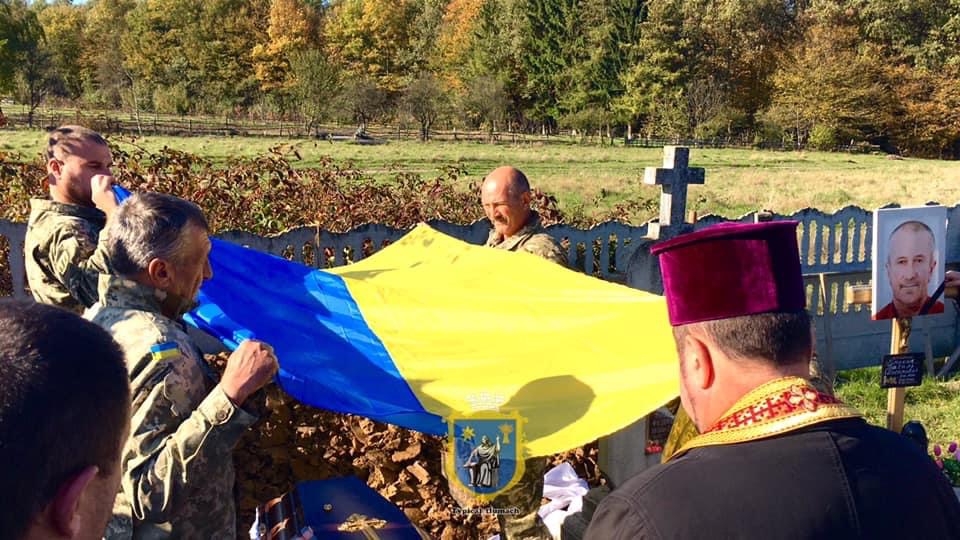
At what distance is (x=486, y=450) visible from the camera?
3416 mm

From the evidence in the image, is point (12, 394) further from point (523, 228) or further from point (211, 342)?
point (211, 342)

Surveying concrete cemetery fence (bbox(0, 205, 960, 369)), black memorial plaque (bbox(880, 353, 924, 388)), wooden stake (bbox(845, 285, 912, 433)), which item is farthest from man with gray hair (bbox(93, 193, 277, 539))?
concrete cemetery fence (bbox(0, 205, 960, 369))

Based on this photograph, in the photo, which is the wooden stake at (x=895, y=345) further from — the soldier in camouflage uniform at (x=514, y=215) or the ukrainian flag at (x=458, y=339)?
the soldier in camouflage uniform at (x=514, y=215)

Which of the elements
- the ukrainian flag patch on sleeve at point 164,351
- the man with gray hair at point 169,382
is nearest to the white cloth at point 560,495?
the man with gray hair at point 169,382

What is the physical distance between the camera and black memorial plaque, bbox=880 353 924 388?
14.0ft

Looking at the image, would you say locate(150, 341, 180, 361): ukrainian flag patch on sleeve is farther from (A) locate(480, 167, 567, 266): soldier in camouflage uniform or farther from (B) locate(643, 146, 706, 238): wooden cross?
(B) locate(643, 146, 706, 238): wooden cross

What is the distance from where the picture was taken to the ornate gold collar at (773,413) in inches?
64.7

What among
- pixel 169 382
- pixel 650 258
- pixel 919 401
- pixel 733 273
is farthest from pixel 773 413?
pixel 919 401

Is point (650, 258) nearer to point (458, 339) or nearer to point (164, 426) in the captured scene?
point (458, 339)

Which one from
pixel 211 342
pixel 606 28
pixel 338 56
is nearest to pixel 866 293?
pixel 211 342

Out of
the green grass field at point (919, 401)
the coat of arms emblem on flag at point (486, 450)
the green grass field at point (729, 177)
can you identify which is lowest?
the green grass field at point (919, 401)

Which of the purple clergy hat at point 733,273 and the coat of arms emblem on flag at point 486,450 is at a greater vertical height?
the purple clergy hat at point 733,273

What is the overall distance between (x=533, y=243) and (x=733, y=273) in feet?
9.99

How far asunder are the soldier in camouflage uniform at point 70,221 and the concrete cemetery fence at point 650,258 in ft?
6.80
